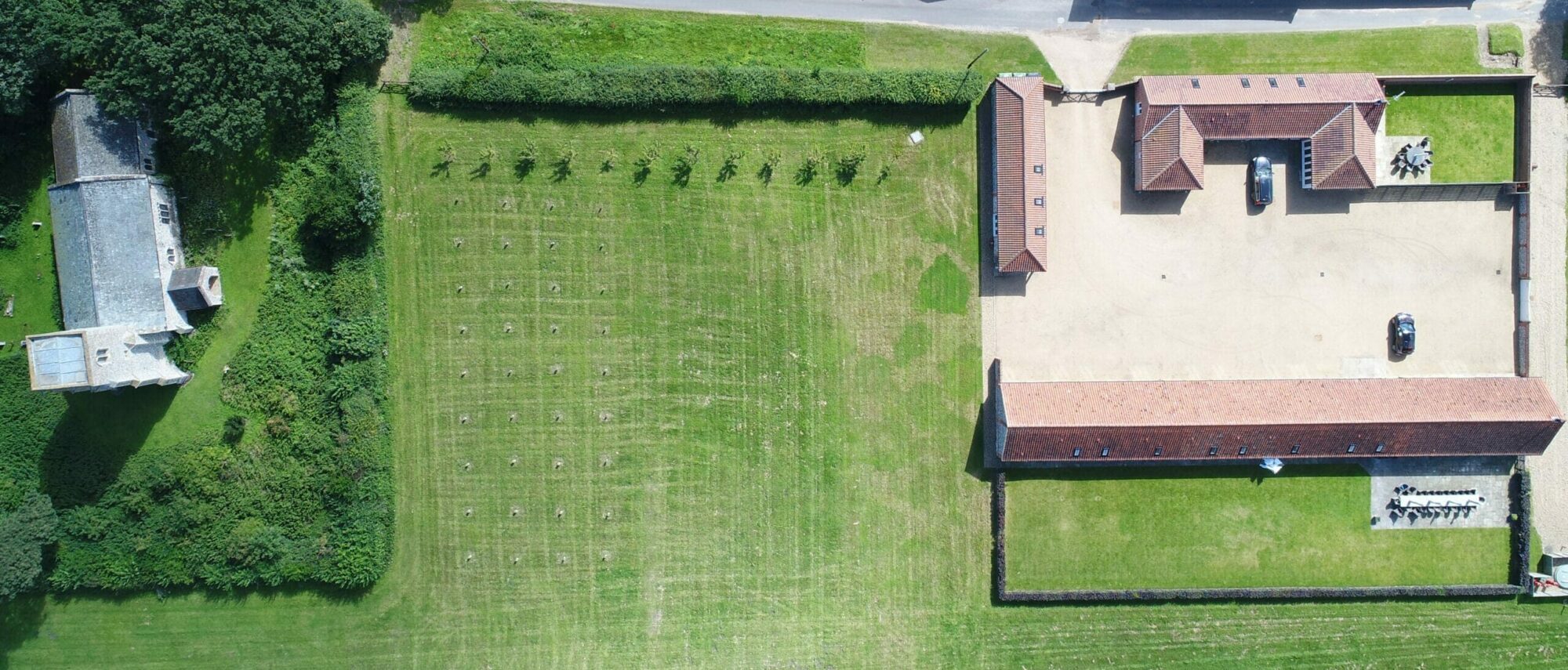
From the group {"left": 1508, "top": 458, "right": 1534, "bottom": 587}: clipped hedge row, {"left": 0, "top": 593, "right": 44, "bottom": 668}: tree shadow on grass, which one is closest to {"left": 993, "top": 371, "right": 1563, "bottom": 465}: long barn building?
{"left": 1508, "top": 458, "right": 1534, "bottom": 587}: clipped hedge row

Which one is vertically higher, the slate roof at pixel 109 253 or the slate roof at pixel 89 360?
the slate roof at pixel 109 253

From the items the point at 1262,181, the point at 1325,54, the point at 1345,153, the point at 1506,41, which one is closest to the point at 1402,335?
the point at 1345,153

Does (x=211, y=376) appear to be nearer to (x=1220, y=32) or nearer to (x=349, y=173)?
(x=349, y=173)

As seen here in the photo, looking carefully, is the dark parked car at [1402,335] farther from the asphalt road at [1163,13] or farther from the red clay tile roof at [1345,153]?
the asphalt road at [1163,13]

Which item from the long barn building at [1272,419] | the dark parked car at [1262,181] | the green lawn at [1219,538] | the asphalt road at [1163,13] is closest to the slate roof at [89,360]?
the asphalt road at [1163,13]

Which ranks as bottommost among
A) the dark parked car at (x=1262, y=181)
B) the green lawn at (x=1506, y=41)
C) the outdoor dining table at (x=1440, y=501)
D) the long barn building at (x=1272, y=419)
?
the outdoor dining table at (x=1440, y=501)

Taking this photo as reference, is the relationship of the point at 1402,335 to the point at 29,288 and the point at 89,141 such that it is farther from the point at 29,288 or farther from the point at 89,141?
the point at 29,288
